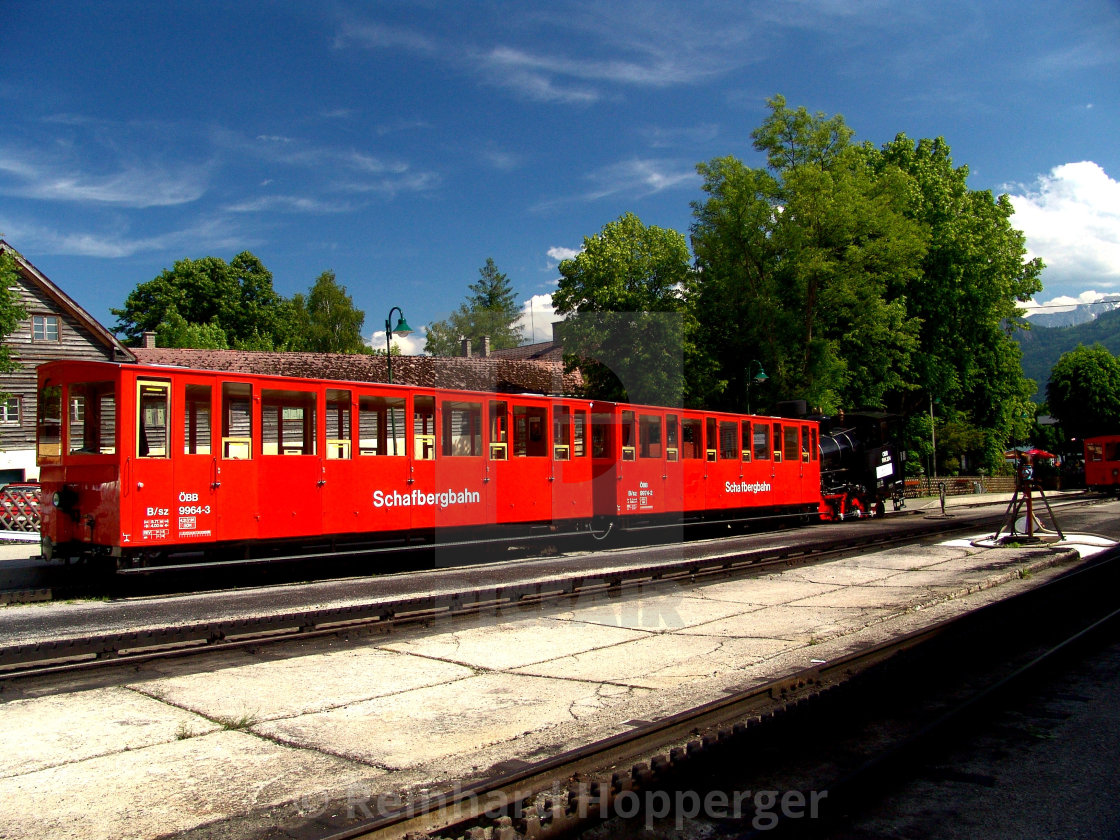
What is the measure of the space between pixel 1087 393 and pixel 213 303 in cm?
6794

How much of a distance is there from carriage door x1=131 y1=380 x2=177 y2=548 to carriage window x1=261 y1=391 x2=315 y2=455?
1441mm

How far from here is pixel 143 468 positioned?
10.0 meters

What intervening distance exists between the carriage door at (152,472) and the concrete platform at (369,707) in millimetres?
3800

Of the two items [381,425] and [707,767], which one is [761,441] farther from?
[707,767]

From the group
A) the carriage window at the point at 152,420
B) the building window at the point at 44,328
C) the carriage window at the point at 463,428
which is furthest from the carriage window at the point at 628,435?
the building window at the point at 44,328

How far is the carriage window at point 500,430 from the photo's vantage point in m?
13.9

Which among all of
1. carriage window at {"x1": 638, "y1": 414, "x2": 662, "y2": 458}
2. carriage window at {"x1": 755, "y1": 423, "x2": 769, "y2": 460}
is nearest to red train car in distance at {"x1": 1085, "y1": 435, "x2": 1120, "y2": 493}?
carriage window at {"x1": 755, "y1": 423, "x2": 769, "y2": 460}

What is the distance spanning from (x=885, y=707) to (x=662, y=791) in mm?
2402

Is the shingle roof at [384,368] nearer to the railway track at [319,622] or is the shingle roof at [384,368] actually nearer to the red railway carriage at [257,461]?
the red railway carriage at [257,461]

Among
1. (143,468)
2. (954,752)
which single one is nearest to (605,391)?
(143,468)

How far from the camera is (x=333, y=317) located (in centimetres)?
5875

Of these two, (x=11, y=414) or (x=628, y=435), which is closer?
(x=628, y=435)

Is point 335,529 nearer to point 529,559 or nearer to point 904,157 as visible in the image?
point 529,559

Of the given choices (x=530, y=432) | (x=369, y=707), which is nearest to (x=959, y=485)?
(x=530, y=432)
